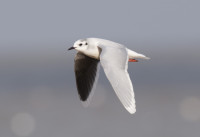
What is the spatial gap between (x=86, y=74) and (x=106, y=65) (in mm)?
2478

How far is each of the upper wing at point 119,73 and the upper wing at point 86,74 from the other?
1484 millimetres

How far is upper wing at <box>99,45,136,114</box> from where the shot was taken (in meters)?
13.8

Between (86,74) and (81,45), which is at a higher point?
(81,45)

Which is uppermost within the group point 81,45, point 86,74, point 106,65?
point 81,45

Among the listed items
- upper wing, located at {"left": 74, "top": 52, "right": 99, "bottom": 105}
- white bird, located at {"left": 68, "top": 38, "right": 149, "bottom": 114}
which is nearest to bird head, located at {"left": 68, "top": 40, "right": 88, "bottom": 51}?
white bird, located at {"left": 68, "top": 38, "right": 149, "bottom": 114}

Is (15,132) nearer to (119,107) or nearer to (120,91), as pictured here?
(119,107)

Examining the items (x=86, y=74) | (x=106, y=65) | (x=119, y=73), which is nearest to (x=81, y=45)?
(x=86, y=74)

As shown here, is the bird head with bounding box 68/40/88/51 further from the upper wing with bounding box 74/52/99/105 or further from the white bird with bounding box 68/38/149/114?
the upper wing with bounding box 74/52/99/105

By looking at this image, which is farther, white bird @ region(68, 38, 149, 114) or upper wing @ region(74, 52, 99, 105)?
upper wing @ region(74, 52, 99, 105)

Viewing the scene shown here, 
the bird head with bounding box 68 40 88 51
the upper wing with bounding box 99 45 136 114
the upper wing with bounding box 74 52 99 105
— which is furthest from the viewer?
the upper wing with bounding box 74 52 99 105

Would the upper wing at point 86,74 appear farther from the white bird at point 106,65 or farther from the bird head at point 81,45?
the bird head at point 81,45

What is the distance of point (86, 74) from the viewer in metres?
16.9

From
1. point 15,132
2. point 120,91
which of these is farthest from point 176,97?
point 120,91

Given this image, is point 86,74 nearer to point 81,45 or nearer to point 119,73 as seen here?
point 81,45
